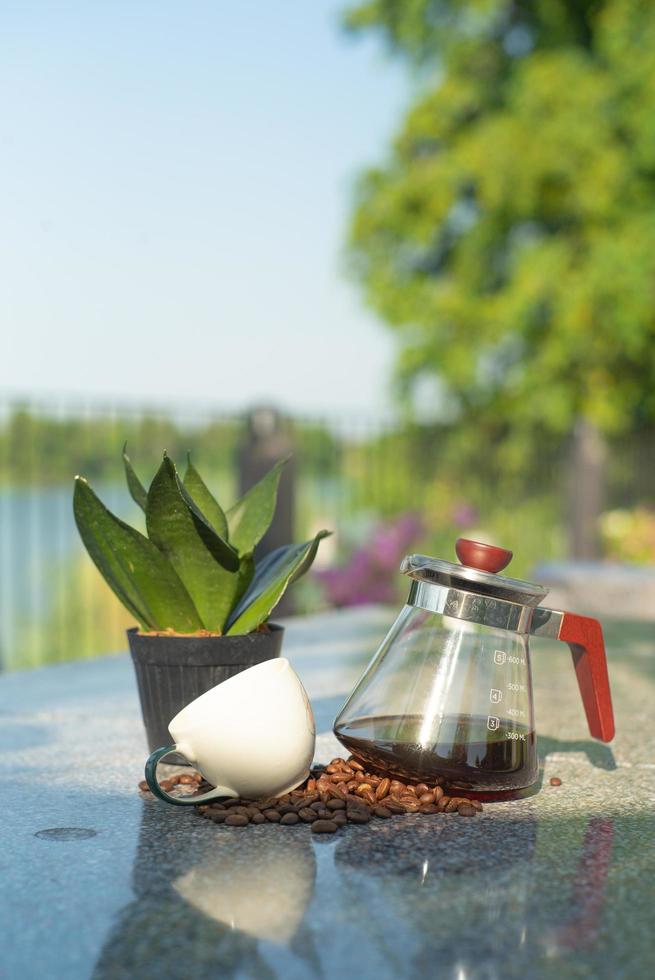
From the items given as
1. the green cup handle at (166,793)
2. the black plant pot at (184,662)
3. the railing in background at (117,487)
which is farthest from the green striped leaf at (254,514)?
the railing in background at (117,487)

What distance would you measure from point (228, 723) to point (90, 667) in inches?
55.3

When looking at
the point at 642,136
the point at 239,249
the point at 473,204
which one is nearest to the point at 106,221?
the point at 239,249

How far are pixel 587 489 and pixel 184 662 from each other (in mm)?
7550

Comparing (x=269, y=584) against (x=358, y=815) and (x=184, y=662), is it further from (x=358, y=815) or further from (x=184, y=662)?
(x=358, y=815)

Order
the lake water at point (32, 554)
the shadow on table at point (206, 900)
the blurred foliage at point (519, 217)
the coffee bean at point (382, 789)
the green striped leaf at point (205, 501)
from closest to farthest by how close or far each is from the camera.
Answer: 1. the shadow on table at point (206, 900)
2. the coffee bean at point (382, 789)
3. the green striped leaf at point (205, 501)
4. the lake water at point (32, 554)
5. the blurred foliage at point (519, 217)

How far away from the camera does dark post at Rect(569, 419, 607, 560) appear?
8.50m

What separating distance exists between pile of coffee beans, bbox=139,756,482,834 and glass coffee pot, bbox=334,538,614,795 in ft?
0.07

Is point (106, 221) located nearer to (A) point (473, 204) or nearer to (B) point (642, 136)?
(A) point (473, 204)

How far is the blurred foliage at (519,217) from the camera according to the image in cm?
1014

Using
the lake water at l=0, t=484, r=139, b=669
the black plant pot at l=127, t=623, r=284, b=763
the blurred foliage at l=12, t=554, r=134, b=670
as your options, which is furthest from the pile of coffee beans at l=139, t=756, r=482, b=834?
the blurred foliage at l=12, t=554, r=134, b=670

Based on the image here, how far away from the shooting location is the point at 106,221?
15.4 m

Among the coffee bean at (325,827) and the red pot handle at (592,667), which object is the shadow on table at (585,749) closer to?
the red pot handle at (592,667)

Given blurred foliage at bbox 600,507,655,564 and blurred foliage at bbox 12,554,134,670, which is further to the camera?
blurred foliage at bbox 600,507,655,564

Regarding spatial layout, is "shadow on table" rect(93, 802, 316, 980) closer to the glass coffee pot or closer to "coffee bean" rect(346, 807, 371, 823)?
"coffee bean" rect(346, 807, 371, 823)
